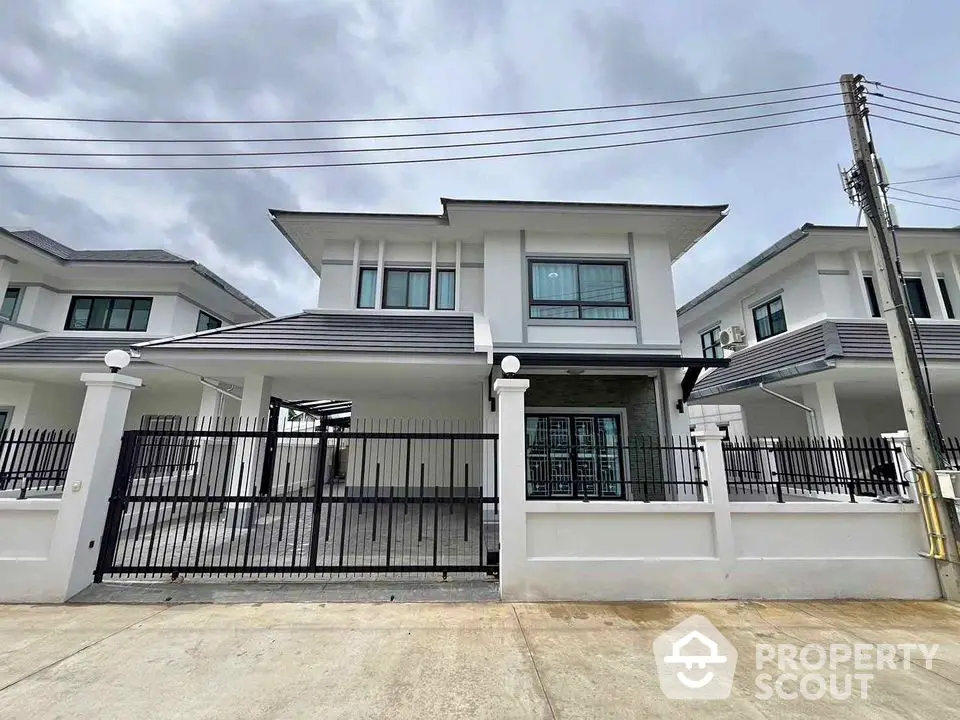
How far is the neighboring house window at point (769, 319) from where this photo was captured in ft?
33.6

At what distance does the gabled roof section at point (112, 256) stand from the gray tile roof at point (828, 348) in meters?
13.6

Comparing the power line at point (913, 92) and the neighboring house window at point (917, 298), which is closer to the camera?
the power line at point (913, 92)

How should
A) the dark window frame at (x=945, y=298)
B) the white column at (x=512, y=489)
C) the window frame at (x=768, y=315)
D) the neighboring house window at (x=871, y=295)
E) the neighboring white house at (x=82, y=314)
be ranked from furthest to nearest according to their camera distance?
the window frame at (x=768, y=315)
the neighboring white house at (x=82, y=314)
the dark window frame at (x=945, y=298)
the neighboring house window at (x=871, y=295)
the white column at (x=512, y=489)

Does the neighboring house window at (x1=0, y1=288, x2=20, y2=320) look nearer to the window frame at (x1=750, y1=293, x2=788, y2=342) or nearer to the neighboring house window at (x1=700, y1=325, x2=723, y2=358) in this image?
the window frame at (x1=750, y1=293, x2=788, y2=342)

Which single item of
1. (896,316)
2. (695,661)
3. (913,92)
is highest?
(913,92)

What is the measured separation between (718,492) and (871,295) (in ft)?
26.3

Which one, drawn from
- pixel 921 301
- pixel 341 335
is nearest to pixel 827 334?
pixel 921 301

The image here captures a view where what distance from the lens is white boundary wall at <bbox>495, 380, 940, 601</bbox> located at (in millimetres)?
4246

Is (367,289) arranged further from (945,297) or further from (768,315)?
(945,297)

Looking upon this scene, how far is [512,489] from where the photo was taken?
436 centimetres

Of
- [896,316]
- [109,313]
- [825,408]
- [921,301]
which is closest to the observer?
[896,316]

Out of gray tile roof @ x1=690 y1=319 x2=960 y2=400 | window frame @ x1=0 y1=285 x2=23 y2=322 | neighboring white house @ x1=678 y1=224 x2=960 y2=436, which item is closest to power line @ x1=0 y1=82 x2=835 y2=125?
neighboring white house @ x1=678 y1=224 x2=960 y2=436

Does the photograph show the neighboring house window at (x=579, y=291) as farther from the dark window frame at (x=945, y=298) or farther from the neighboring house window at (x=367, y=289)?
the dark window frame at (x=945, y=298)

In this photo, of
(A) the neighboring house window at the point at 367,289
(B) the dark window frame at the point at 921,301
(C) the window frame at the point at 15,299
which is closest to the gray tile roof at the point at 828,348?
(B) the dark window frame at the point at 921,301
